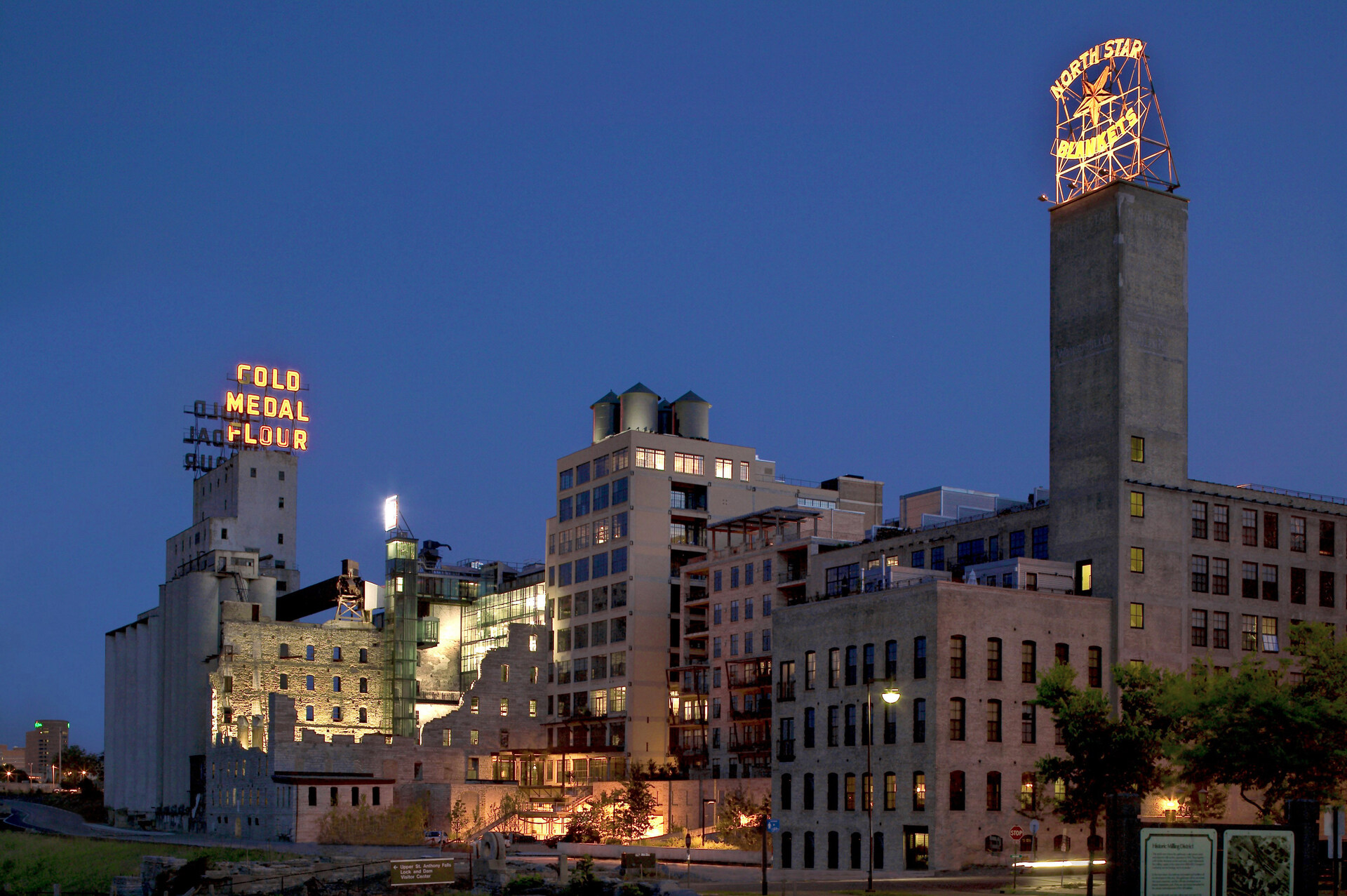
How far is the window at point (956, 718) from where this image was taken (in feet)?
271

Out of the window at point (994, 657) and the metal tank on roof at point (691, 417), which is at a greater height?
the metal tank on roof at point (691, 417)

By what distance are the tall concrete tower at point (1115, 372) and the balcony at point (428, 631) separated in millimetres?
82998

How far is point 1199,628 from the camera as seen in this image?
9212 cm

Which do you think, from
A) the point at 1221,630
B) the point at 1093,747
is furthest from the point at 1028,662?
the point at 1093,747

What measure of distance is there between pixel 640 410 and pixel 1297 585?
66.8 metres

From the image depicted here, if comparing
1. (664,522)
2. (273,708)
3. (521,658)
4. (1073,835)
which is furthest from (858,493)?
(1073,835)

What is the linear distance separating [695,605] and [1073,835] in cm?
5116

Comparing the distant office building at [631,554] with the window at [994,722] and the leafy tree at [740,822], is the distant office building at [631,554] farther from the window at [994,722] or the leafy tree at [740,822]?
the window at [994,722]

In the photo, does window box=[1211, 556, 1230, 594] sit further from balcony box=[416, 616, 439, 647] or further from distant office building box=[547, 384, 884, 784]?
balcony box=[416, 616, 439, 647]

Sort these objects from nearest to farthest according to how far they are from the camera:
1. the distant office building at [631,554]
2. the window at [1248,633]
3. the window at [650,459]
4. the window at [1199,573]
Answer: the window at [1199,573], the window at [1248,633], the distant office building at [631,554], the window at [650,459]

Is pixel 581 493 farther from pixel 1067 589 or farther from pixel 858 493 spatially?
pixel 1067 589

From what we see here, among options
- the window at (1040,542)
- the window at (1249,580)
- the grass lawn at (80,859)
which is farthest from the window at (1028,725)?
the grass lawn at (80,859)

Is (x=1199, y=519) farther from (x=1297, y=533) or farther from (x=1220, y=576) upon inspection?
(x=1297, y=533)

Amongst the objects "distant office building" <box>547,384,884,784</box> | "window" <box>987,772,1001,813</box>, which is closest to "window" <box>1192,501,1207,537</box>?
"window" <box>987,772,1001,813</box>
